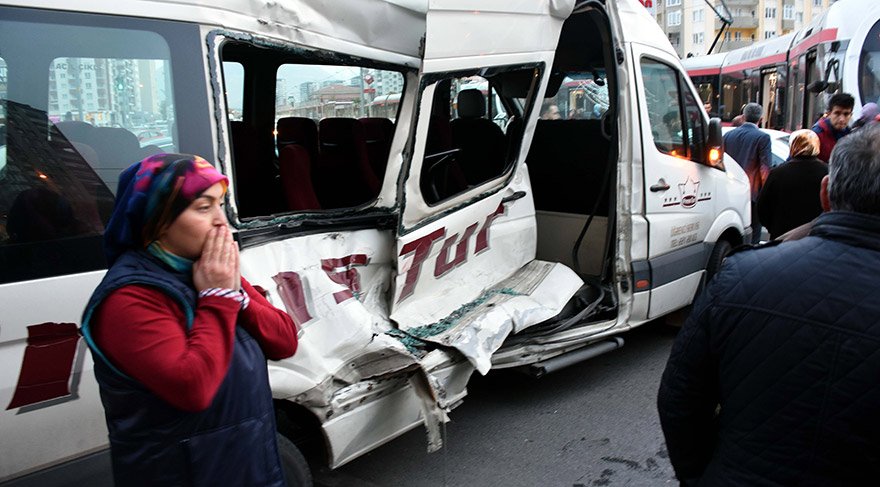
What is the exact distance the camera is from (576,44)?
536cm

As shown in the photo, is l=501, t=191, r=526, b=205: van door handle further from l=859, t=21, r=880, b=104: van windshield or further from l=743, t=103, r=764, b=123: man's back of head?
l=859, t=21, r=880, b=104: van windshield

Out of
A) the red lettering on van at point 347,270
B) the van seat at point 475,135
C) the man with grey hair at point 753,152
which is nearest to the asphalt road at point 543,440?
the red lettering on van at point 347,270

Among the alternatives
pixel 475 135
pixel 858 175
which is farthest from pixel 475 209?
pixel 858 175

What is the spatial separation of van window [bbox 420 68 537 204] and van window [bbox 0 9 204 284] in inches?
79.8

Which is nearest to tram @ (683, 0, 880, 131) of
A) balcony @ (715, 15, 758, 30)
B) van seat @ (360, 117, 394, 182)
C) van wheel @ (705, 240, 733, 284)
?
van wheel @ (705, 240, 733, 284)

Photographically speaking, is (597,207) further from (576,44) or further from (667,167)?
(576,44)

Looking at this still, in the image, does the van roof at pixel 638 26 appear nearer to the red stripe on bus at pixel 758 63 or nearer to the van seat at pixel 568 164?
the van seat at pixel 568 164

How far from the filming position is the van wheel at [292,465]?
280 cm

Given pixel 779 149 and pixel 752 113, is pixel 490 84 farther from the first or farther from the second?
pixel 779 149

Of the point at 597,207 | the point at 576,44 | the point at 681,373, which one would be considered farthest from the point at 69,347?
the point at 576,44

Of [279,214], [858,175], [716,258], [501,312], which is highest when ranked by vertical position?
[858,175]

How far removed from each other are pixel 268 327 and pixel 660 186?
3616 millimetres

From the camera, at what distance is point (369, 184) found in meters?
4.25

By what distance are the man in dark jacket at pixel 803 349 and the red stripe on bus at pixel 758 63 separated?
15387mm
